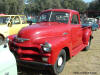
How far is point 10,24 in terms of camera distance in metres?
8.48

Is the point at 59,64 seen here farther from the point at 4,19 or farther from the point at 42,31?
the point at 4,19

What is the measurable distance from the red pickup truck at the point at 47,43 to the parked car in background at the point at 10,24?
145 inches

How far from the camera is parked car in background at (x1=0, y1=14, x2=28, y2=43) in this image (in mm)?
8164

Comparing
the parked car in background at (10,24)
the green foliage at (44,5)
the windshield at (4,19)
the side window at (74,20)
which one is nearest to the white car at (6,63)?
the side window at (74,20)

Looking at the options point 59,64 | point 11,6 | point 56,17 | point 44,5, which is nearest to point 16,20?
point 56,17

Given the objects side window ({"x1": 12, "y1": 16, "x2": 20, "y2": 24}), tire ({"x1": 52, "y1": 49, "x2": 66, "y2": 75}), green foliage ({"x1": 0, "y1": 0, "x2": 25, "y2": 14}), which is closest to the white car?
tire ({"x1": 52, "y1": 49, "x2": 66, "y2": 75})

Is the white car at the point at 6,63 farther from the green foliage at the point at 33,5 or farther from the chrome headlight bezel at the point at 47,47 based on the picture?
the green foliage at the point at 33,5

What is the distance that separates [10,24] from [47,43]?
213 inches

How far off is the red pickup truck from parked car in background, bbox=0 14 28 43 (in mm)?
3681

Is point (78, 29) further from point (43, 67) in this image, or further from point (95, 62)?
point (43, 67)

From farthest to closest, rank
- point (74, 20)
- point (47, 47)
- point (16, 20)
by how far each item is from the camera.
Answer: point (16, 20), point (74, 20), point (47, 47)

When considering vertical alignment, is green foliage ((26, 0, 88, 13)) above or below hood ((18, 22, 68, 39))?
above

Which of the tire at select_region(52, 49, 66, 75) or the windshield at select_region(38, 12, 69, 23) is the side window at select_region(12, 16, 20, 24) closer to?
the windshield at select_region(38, 12, 69, 23)

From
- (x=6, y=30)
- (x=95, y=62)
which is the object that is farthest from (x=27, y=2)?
(x=95, y=62)
